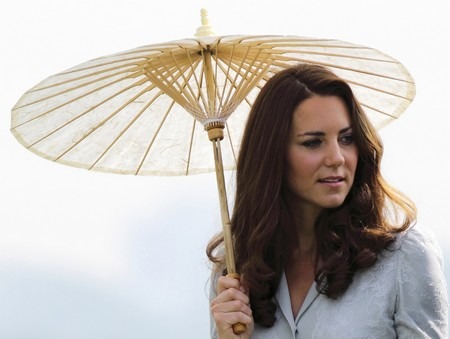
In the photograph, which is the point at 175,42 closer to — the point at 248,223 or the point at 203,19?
the point at 203,19

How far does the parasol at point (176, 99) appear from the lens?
6.31 metres

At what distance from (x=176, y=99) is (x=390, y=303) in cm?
141

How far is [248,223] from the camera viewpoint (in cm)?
618

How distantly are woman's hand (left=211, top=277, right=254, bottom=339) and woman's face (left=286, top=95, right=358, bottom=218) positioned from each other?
48 cm

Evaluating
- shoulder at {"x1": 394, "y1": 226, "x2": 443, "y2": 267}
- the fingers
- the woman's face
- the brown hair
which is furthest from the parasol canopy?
shoulder at {"x1": 394, "y1": 226, "x2": 443, "y2": 267}

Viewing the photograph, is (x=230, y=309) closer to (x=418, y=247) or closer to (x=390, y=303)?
(x=390, y=303)

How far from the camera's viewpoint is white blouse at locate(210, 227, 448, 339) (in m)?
5.70

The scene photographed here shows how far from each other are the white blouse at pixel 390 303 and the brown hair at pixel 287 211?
0.06 metres

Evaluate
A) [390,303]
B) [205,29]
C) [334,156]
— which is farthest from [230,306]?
[205,29]

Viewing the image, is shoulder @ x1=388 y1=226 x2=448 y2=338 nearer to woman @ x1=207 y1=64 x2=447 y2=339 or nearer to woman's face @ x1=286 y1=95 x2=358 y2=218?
woman @ x1=207 y1=64 x2=447 y2=339

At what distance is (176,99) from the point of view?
644cm

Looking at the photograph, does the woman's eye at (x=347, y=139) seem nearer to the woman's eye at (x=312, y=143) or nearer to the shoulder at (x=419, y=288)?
the woman's eye at (x=312, y=143)

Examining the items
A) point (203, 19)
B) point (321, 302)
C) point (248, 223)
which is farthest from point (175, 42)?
point (321, 302)

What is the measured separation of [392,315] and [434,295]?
20 centimetres
